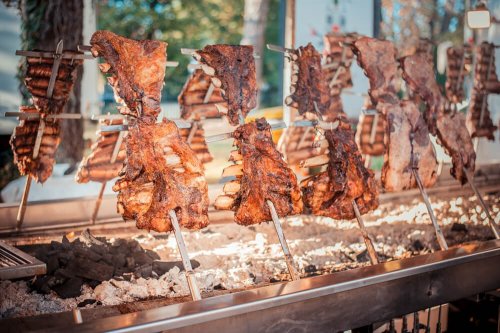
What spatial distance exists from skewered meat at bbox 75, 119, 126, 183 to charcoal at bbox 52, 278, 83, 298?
5.48ft

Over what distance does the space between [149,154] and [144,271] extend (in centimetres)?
98

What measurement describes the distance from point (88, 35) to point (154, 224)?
5801mm

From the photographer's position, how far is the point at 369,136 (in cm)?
770

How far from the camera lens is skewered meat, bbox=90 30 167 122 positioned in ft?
13.0

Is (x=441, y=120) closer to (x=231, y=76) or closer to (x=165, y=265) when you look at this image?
(x=231, y=76)

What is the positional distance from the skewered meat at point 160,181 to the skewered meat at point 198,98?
6.80 ft

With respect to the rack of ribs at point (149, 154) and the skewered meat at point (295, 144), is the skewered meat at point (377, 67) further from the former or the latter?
the rack of ribs at point (149, 154)

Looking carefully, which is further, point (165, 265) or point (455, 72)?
point (455, 72)

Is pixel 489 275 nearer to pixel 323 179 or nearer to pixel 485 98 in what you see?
pixel 323 179

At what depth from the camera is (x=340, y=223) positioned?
20.3 ft

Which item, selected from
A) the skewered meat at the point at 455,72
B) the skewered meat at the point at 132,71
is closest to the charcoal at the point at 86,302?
the skewered meat at the point at 132,71

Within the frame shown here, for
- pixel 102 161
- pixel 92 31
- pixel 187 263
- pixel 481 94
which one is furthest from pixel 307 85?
pixel 92 31

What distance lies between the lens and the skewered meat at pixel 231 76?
4.29m

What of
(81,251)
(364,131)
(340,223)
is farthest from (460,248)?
(364,131)
